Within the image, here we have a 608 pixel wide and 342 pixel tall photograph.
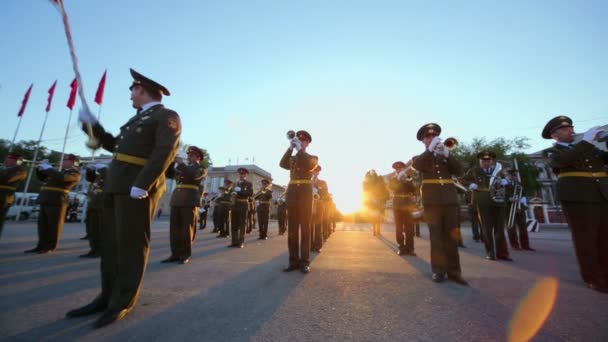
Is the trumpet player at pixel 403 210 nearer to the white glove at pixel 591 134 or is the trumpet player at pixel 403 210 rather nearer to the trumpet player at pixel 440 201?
the trumpet player at pixel 440 201

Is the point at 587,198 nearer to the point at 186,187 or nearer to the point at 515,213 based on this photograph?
the point at 515,213

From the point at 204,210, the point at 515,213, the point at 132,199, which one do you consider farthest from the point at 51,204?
the point at 515,213

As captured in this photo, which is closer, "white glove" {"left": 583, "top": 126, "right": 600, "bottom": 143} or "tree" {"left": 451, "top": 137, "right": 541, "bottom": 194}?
"white glove" {"left": 583, "top": 126, "right": 600, "bottom": 143}

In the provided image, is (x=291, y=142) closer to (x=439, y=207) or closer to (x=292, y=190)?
(x=292, y=190)

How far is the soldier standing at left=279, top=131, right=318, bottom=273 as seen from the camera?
4.54 m

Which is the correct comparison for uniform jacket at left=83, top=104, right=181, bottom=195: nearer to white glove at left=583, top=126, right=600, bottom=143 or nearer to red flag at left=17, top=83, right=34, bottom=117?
white glove at left=583, top=126, right=600, bottom=143

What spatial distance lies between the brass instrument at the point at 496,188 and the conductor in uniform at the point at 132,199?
268 inches

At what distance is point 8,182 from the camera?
575 cm

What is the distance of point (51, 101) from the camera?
26531 millimetres

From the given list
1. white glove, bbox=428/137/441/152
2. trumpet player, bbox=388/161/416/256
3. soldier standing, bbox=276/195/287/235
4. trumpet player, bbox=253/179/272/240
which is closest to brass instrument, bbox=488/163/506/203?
trumpet player, bbox=388/161/416/256

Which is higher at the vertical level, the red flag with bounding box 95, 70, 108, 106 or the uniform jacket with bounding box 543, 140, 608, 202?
the red flag with bounding box 95, 70, 108, 106

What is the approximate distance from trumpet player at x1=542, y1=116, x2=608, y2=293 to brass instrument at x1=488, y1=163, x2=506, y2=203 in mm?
2366

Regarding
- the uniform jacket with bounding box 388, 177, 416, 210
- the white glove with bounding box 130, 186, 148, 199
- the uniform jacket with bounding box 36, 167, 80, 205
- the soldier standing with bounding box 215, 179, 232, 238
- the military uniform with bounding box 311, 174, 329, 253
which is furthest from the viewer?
the soldier standing with bounding box 215, 179, 232, 238

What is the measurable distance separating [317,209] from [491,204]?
4.47m
